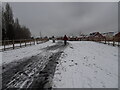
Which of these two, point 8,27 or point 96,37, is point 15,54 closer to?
point 96,37

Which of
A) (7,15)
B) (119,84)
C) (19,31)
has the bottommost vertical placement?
(119,84)

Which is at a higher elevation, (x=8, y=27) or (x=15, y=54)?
(x=8, y=27)

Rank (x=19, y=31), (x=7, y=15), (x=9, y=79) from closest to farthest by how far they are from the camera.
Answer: (x=9, y=79) → (x=7, y=15) → (x=19, y=31)

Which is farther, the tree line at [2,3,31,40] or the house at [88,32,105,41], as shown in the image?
the tree line at [2,3,31,40]

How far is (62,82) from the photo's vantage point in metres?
4.84

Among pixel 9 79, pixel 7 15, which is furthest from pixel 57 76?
pixel 7 15

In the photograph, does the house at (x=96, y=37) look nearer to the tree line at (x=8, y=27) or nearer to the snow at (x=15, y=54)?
the snow at (x=15, y=54)

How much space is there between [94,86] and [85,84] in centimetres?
33

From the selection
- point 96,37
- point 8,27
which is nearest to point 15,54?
point 96,37

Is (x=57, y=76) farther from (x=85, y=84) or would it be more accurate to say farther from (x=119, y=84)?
(x=119, y=84)

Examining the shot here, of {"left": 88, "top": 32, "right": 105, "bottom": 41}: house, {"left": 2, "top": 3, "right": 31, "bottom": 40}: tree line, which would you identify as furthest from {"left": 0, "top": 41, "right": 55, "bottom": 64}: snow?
{"left": 2, "top": 3, "right": 31, "bottom": 40}: tree line

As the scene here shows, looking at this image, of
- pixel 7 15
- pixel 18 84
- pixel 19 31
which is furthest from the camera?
pixel 19 31

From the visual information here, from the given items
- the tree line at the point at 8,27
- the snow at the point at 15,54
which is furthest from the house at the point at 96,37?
the tree line at the point at 8,27

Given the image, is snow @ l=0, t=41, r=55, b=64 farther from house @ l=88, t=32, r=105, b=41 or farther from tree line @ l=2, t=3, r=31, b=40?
tree line @ l=2, t=3, r=31, b=40
